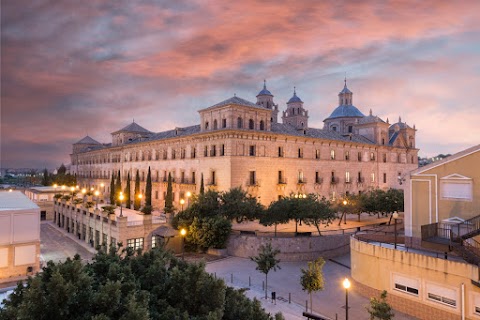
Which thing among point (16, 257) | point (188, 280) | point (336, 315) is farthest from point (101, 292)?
point (16, 257)

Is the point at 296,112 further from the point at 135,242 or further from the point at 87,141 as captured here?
the point at 87,141

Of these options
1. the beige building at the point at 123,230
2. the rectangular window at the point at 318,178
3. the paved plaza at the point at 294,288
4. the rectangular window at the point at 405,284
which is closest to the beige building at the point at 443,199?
the rectangular window at the point at 405,284

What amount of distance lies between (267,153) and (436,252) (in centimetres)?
2430

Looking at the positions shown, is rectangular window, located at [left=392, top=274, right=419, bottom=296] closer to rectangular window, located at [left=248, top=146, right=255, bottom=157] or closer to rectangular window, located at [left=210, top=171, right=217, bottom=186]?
rectangular window, located at [left=248, top=146, right=255, bottom=157]

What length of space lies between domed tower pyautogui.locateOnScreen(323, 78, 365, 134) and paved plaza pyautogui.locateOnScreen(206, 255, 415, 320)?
39.0m

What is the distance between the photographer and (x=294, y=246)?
29.1 metres

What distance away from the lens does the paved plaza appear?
60.9ft

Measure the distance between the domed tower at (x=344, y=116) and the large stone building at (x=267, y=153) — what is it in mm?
188

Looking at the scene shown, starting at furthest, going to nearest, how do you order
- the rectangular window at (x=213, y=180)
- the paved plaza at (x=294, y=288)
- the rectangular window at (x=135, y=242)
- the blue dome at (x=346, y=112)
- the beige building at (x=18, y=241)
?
1. the blue dome at (x=346, y=112)
2. the rectangular window at (x=213, y=180)
3. the rectangular window at (x=135, y=242)
4. the beige building at (x=18, y=241)
5. the paved plaza at (x=294, y=288)

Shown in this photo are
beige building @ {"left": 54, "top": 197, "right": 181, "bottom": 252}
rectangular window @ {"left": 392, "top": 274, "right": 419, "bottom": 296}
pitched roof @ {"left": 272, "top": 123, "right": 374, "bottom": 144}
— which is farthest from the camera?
pitched roof @ {"left": 272, "top": 123, "right": 374, "bottom": 144}

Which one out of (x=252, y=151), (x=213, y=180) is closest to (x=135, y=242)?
(x=213, y=180)

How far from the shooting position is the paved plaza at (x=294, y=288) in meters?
18.6

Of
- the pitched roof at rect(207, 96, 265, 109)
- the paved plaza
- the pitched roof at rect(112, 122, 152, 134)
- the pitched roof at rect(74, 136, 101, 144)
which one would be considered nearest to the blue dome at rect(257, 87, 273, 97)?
the pitched roof at rect(207, 96, 265, 109)

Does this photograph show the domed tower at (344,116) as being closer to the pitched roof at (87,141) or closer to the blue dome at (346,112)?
the blue dome at (346,112)
